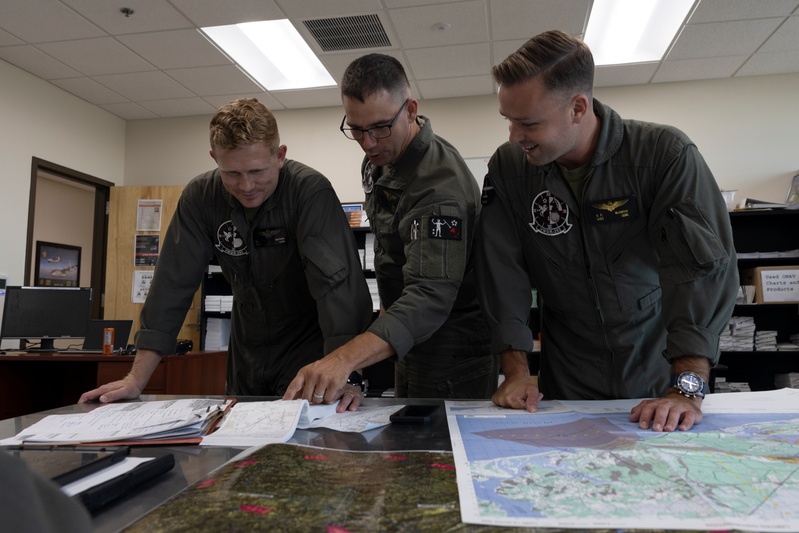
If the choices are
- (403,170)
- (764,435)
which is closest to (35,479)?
(764,435)

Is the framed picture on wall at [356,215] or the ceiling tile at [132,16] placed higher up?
the ceiling tile at [132,16]

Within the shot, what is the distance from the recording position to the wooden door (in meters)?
5.07

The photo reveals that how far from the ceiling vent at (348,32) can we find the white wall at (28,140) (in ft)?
7.85

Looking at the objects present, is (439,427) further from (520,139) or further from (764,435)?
(520,139)

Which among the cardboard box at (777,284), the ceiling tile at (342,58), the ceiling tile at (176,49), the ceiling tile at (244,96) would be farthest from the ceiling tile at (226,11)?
the cardboard box at (777,284)

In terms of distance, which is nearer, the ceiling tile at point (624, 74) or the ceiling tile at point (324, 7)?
the ceiling tile at point (324, 7)

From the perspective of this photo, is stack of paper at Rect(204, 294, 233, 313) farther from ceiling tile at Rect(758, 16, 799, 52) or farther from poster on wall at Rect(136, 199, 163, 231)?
ceiling tile at Rect(758, 16, 799, 52)

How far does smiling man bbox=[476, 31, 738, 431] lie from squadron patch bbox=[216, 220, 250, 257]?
24.3 inches

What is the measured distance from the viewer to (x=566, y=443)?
29.0 inches

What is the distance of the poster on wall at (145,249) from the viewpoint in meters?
5.11

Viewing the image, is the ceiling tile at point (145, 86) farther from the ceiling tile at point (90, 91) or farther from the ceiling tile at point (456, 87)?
the ceiling tile at point (456, 87)

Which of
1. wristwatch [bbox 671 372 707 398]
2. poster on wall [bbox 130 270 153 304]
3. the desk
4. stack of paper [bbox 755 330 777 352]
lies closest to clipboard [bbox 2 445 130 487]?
wristwatch [bbox 671 372 707 398]

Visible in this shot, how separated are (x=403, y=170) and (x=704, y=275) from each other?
2.37 feet

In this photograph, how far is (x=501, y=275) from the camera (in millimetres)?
1315
